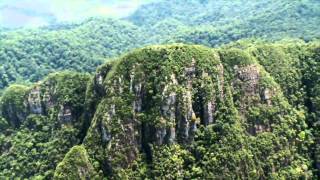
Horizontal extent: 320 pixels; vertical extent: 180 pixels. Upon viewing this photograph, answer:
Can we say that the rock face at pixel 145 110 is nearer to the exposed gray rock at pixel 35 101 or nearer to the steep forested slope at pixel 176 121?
the steep forested slope at pixel 176 121

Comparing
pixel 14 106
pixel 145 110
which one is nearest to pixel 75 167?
pixel 145 110

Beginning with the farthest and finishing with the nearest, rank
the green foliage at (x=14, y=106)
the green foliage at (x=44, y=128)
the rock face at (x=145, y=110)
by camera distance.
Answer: the green foliage at (x=14, y=106) → the green foliage at (x=44, y=128) → the rock face at (x=145, y=110)

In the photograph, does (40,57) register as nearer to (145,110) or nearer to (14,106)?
(14,106)

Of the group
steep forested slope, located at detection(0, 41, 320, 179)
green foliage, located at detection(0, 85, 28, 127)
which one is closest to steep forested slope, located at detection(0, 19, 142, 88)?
green foliage, located at detection(0, 85, 28, 127)

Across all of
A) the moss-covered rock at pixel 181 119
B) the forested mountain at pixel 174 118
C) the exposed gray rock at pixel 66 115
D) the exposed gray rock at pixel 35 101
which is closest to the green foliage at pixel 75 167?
the forested mountain at pixel 174 118

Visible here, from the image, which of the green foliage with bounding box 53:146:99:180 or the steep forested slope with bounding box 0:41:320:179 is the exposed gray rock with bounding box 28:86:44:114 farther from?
the green foliage with bounding box 53:146:99:180

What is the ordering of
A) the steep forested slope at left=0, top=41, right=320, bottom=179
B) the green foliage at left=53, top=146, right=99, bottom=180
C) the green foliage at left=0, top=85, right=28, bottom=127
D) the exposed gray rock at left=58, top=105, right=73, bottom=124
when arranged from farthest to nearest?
the green foliage at left=0, top=85, right=28, bottom=127, the exposed gray rock at left=58, top=105, right=73, bottom=124, the steep forested slope at left=0, top=41, right=320, bottom=179, the green foliage at left=53, top=146, right=99, bottom=180

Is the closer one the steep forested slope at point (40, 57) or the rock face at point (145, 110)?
the rock face at point (145, 110)
